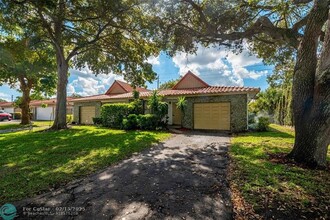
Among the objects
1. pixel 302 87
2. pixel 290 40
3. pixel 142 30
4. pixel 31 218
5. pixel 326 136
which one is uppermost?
pixel 142 30

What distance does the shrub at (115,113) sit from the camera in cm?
1420

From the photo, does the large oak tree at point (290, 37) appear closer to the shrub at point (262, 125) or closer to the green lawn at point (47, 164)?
the shrub at point (262, 125)

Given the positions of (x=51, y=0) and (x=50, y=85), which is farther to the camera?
(x=50, y=85)

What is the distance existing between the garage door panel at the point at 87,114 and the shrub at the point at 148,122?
28.6ft

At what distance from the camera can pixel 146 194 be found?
340cm

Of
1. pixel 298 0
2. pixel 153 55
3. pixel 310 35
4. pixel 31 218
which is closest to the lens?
pixel 31 218

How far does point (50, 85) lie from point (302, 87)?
1968 cm

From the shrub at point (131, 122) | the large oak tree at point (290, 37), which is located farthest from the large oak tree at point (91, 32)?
the shrub at point (131, 122)

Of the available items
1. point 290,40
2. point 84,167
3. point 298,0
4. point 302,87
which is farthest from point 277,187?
point 298,0

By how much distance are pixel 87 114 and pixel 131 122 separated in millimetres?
9004

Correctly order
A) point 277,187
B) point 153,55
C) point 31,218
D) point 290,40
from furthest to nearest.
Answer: point 153,55
point 290,40
point 277,187
point 31,218

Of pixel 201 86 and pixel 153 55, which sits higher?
pixel 153 55

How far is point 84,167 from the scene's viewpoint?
16.4 feet

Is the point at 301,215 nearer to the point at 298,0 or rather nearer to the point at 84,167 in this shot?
the point at 84,167
